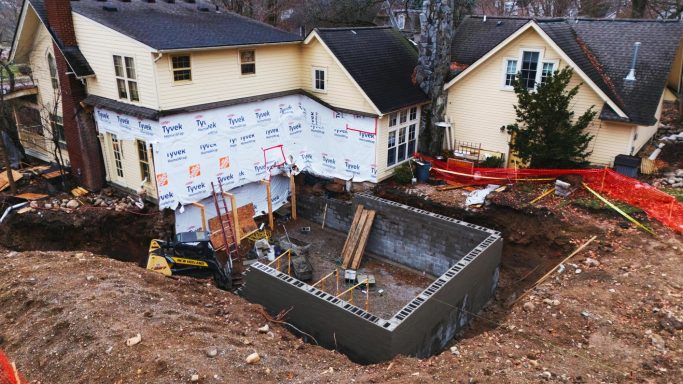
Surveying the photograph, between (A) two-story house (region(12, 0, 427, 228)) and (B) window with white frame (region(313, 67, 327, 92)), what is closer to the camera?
(A) two-story house (region(12, 0, 427, 228))

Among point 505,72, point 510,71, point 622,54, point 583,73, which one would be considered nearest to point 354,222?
point 505,72

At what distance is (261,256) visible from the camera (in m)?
16.9

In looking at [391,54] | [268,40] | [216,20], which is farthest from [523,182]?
[216,20]

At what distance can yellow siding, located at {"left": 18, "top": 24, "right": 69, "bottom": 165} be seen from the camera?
702 inches

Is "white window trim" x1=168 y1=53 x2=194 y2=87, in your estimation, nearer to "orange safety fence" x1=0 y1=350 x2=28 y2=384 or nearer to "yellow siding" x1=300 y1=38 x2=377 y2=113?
"yellow siding" x1=300 y1=38 x2=377 y2=113

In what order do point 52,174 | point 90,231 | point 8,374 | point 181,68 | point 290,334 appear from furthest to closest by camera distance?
point 52,174 < point 90,231 < point 181,68 < point 290,334 < point 8,374

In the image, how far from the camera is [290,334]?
10.7 metres

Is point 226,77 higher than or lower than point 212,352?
higher

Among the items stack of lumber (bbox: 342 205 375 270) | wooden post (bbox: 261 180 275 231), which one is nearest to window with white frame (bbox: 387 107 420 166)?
stack of lumber (bbox: 342 205 375 270)

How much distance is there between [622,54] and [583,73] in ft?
9.34

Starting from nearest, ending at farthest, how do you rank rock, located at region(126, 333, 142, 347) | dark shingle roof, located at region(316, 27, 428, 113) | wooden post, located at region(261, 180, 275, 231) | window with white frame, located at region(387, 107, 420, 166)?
rock, located at region(126, 333, 142, 347), dark shingle roof, located at region(316, 27, 428, 113), wooden post, located at region(261, 180, 275, 231), window with white frame, located at region(387, 107, 420, 166)

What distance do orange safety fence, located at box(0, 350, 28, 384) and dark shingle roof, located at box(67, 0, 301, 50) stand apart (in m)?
9.47

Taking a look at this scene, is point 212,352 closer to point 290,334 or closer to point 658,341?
point 290,334

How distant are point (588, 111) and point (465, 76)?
513cm
